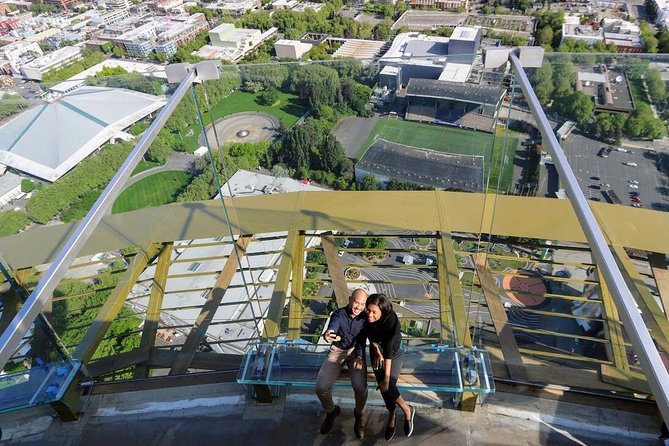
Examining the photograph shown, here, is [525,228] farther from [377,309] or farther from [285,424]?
[285,424]

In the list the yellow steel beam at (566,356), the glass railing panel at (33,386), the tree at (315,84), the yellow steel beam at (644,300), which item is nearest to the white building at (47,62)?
the tree at (315,84)

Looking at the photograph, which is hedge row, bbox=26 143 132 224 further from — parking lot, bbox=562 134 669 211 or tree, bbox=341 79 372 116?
parking lot, bbox=562 134 669 211

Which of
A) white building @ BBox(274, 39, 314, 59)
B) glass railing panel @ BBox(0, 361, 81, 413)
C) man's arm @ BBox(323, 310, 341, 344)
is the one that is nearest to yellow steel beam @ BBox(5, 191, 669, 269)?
glass railing panel @ BBox(0, 361, 81, 413)

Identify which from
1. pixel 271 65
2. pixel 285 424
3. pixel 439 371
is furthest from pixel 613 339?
pixel 271 65

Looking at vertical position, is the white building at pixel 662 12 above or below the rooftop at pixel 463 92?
below

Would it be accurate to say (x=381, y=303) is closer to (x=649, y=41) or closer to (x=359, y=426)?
(x=359, y=426)

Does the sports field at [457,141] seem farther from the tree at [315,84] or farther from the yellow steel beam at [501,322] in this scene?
the tree at [315,84]

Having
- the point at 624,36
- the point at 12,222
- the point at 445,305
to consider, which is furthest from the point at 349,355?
the point at 624,36
